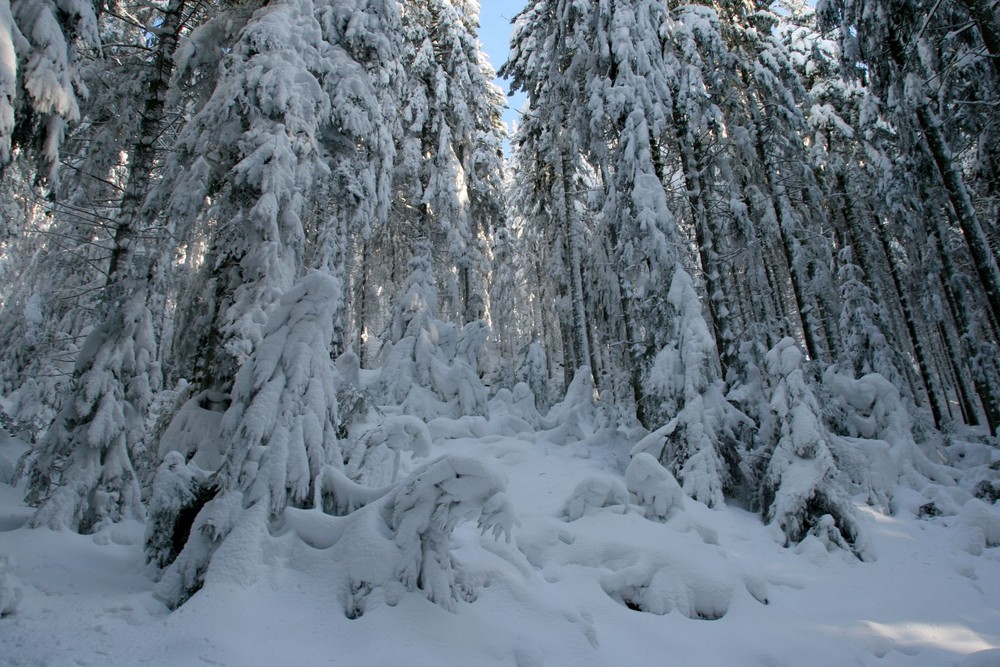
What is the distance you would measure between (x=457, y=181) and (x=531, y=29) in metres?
4.84

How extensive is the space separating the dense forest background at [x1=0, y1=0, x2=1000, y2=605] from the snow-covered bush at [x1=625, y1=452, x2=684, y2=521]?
55mm

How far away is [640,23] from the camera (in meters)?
11.3

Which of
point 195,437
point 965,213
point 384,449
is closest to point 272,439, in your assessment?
point 384,449

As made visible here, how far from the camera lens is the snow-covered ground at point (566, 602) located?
3.32 m

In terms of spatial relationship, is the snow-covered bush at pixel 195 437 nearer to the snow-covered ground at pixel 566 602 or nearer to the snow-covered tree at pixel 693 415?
the snow-covered ground at pixel 566 602

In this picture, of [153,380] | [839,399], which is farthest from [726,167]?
[153,380]

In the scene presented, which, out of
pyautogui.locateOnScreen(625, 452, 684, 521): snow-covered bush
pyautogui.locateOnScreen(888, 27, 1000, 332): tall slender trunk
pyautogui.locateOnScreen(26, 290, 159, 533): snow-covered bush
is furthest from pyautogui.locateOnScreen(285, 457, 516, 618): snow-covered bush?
pyautogui.locateOnScreen(888, 27, 1000, 332): tall slender trunk

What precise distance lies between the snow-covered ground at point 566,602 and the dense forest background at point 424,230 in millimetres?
444

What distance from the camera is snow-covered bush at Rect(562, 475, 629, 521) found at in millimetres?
6641

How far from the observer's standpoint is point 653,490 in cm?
689

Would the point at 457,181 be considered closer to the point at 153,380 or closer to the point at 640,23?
the point at 640,23

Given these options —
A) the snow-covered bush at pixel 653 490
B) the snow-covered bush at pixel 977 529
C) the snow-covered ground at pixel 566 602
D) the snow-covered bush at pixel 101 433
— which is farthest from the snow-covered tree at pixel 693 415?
the snow-covered bush at pixel 101 433

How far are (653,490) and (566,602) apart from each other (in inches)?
107

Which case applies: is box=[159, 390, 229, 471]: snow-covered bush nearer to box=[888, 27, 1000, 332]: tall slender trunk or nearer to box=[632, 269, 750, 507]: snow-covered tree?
box=[632, 269, 750, 507]: snow-covered tree
